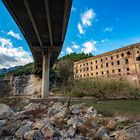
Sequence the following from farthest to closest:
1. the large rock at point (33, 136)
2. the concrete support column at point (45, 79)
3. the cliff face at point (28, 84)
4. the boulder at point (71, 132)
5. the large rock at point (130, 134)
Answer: the cliff face at point (28, 84), the concrete support column at point (45, 79), the boulder at point (71, 132), the large rock at point (33, 136), the large rock at point (130, 134)

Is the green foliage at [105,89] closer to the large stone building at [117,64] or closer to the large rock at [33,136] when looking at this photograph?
the large stone building at [117,64]

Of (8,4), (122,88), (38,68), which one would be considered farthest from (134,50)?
(8,4)

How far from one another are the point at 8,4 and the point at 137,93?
23.5 m

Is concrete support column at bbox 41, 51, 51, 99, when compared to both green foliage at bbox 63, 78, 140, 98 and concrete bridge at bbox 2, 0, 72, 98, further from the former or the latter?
green foliage at bbox 63, 78, 140, 98

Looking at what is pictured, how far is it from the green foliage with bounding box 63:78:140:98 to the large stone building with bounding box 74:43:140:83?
513 inches

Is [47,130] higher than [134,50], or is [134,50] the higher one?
[134,50]

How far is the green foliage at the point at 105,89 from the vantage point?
1044 inches

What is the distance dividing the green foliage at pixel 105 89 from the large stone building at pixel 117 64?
13.0 meters

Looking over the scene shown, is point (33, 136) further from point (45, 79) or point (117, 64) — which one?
point (117, 64)

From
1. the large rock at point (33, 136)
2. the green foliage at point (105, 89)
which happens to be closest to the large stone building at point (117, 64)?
the green foliage at point (105, 89)

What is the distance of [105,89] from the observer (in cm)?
2694

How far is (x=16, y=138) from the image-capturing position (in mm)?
5445

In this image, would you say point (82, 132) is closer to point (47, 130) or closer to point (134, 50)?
point (47, 130)

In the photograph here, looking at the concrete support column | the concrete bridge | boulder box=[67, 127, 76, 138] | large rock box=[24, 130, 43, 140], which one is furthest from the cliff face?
large rock box=[24, 130, 43, 140]
